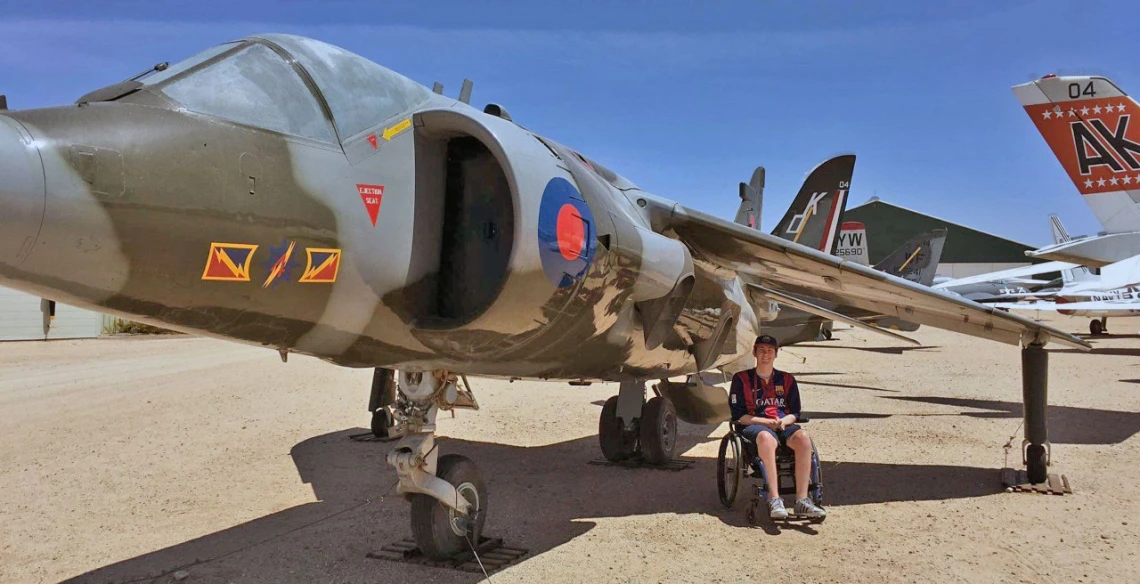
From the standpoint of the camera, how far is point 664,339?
590cm

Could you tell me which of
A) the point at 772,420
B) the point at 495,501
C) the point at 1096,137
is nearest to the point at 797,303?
the point at 772,420

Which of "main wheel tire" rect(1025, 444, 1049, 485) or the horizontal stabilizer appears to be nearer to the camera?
"main wheel tire" rect(1025, 444, 1049, 485)

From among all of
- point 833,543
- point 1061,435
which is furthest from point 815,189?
point 833,543

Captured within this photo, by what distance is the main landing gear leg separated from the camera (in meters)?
6.77

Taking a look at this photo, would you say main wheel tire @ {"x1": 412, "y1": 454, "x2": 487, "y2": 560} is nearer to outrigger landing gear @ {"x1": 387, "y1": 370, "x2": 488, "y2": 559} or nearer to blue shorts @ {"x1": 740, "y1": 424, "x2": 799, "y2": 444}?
outrigger landing gear @ {"x1": 387, "y1": 370, "x2": 488, "y2": 559}

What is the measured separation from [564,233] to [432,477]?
170 cm

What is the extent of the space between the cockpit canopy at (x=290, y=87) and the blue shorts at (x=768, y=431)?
11.2 ft

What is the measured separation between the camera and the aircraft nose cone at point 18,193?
101 inches

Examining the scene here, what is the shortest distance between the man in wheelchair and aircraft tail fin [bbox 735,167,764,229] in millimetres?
4971

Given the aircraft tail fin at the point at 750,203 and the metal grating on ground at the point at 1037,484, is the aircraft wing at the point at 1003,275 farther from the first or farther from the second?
the metal grating on ground at the point at 1037,484

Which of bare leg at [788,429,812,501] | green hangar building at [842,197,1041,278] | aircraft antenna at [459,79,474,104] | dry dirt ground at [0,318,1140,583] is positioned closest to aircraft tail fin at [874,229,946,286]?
dry dirt ground at [0,318,1140,583]

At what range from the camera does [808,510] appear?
5512 mm

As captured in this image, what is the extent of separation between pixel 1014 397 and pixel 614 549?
1147cm

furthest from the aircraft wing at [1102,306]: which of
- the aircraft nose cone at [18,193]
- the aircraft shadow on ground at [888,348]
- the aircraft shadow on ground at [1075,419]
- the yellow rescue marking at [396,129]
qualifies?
the aircraft nose cone at [18,193]
